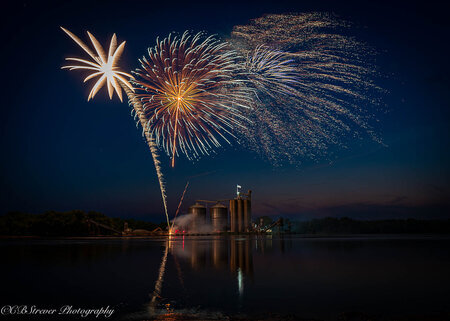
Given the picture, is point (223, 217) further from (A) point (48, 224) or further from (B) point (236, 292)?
(B) point (236, 292)

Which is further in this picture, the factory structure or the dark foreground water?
the factory structure

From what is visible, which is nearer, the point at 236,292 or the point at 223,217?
the point at 236,292

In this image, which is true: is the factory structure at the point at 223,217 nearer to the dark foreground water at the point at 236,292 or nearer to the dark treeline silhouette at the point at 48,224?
the dark treeline silhouette at the point at 48,224

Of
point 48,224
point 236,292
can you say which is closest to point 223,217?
point 48,224

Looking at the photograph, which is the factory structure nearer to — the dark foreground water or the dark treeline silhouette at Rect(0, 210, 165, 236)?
the dark treeline silhouette at Rect(0, 210, 165, 236)

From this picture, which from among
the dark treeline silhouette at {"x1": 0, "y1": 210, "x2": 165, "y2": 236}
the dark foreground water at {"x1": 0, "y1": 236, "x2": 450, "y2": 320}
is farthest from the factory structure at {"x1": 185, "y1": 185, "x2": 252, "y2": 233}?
the dark foreground water at {"x1": 0, "y1": 236, "x2": 450, "y2": 320}

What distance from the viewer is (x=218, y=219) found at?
6496 inches

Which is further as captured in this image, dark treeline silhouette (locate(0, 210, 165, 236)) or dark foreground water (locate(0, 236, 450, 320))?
dark treeline silhouette (locate(0, 210, 165, 236))

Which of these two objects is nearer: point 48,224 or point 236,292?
point 236,292

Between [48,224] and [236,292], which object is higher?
[48,224]

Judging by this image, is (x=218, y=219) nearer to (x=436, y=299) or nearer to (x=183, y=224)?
(x=183, y=224)

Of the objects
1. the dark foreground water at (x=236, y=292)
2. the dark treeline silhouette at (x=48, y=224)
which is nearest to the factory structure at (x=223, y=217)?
the dark treeline silhouette at (x=48, y=224)

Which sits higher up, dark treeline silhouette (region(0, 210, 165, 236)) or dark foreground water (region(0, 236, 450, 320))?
dark treeline silhouette (region(0, 210, 165, 236))

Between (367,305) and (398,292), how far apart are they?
3.94m
